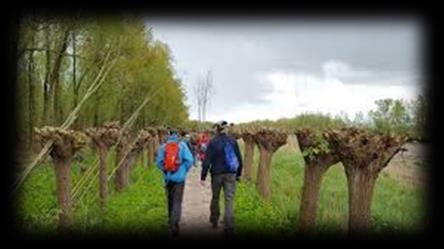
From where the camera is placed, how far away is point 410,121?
51.6ft

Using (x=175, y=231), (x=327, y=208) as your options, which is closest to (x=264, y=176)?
(x=327, y=208)

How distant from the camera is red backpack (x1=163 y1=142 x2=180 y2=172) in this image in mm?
13359

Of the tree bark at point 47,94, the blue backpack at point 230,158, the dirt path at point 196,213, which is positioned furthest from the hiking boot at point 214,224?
the tree bark at point 47,94

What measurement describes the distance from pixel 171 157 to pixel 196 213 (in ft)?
12.2

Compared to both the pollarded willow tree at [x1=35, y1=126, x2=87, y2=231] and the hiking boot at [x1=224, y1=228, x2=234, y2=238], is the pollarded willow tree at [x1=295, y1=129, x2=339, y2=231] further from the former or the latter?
→ the pollarded willow tree at [x1=35, y1=126, x2=87, y2=231]

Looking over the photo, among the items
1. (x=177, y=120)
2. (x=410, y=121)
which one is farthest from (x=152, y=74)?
(x=410, y=121)

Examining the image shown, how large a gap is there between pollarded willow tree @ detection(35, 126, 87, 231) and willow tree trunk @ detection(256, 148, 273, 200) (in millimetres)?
8097

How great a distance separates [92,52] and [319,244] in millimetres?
16096

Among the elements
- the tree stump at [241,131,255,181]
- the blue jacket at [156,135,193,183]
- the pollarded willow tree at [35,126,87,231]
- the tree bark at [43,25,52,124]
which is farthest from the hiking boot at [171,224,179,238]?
the tree bark at [43,25,52,124]

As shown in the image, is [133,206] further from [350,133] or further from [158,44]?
[158,44]

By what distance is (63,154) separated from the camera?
42.6 ft

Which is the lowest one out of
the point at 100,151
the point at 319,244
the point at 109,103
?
the point at 319,244

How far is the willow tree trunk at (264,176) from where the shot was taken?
2083 cm

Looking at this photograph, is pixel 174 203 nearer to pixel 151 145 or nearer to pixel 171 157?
pixel 171 157
